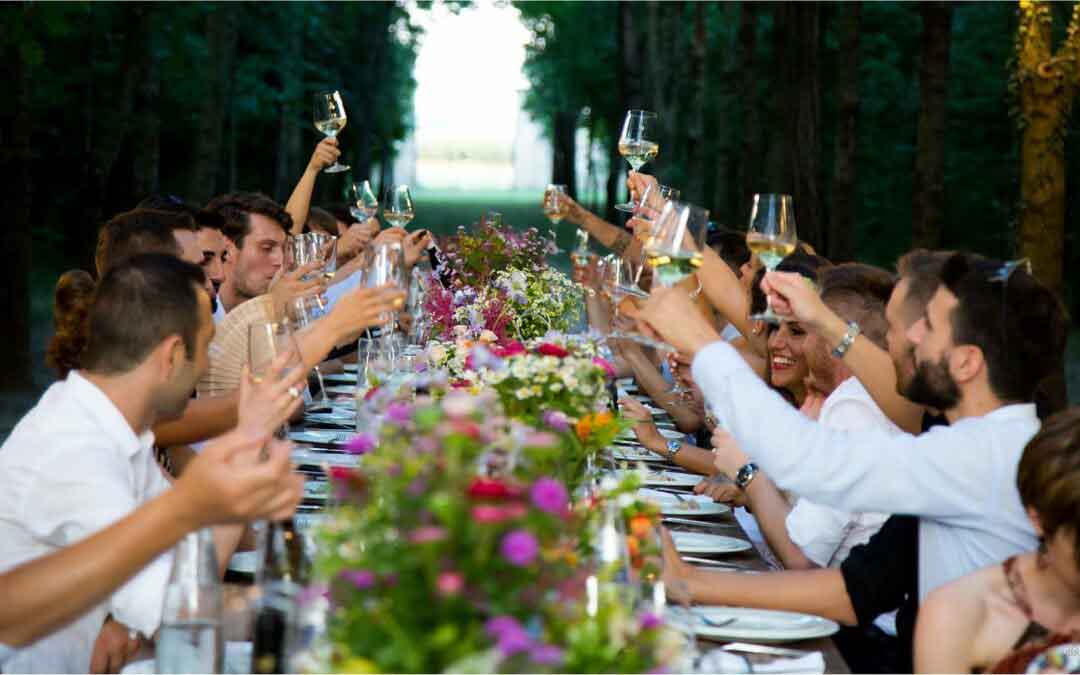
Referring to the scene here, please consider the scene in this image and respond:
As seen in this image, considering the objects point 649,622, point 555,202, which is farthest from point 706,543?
point 555,202

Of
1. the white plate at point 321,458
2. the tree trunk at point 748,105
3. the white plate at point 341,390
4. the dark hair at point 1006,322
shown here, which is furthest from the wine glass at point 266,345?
the tree trunk at point 748,105

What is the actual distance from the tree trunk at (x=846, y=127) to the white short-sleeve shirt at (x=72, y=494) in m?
13.0

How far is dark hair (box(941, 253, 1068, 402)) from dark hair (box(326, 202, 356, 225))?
9.71 meters

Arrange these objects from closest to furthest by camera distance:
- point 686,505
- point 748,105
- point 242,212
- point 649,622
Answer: point 649,622 → point 686,505 → point 242,212 → point 748,105

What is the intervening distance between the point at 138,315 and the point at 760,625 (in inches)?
59.5

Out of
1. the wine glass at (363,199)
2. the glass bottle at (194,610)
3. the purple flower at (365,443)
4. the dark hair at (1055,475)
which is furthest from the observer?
the wine glass at (363,199)

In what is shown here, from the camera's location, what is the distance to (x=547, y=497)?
196 centimetres

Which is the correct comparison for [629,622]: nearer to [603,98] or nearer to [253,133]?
[253,133]

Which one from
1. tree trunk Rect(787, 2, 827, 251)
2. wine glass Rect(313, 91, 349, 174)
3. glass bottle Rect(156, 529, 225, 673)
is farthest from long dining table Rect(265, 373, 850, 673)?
tree trunk Rect(787, 2, 827, 251)

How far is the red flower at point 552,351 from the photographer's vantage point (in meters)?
4.15

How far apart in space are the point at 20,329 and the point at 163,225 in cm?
916

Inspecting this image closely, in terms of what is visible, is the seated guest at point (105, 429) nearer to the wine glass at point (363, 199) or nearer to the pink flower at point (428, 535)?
the pink flower at point (428, 535)

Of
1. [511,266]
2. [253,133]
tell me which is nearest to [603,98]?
[253,133]

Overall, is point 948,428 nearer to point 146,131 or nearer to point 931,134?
point 931,134
